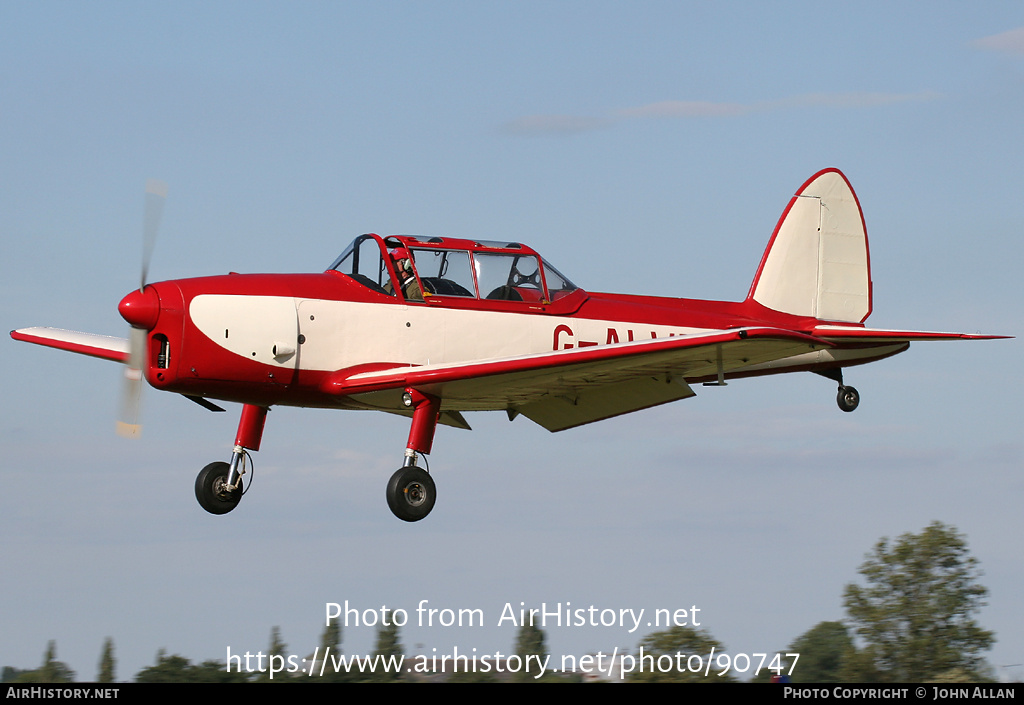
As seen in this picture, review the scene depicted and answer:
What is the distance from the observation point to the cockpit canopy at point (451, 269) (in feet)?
41.7

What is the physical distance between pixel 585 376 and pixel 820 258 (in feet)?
17.1

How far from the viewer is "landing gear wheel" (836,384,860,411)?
15242 millimetres

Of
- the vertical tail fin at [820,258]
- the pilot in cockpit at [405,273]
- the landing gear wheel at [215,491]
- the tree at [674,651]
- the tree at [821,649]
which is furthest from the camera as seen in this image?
the tree at [821,649]

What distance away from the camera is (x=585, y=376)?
12.4 metres

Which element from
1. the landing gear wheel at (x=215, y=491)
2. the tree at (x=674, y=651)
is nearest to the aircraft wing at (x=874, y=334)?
the landing gear wheel at (x=215, y=491)

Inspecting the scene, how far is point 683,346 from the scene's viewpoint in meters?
11.1

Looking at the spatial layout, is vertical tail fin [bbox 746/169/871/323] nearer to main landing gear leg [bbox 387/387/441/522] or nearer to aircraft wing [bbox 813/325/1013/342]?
aircraft wing [bbox 813/325/1013/342]

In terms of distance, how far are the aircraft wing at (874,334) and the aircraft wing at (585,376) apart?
166cm

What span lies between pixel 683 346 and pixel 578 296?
110 inches

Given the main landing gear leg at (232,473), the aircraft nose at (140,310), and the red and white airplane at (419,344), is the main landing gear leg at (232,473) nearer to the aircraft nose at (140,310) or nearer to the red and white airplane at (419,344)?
the red and white airplane at (419,344)

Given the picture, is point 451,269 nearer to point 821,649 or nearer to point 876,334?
point 876,334
